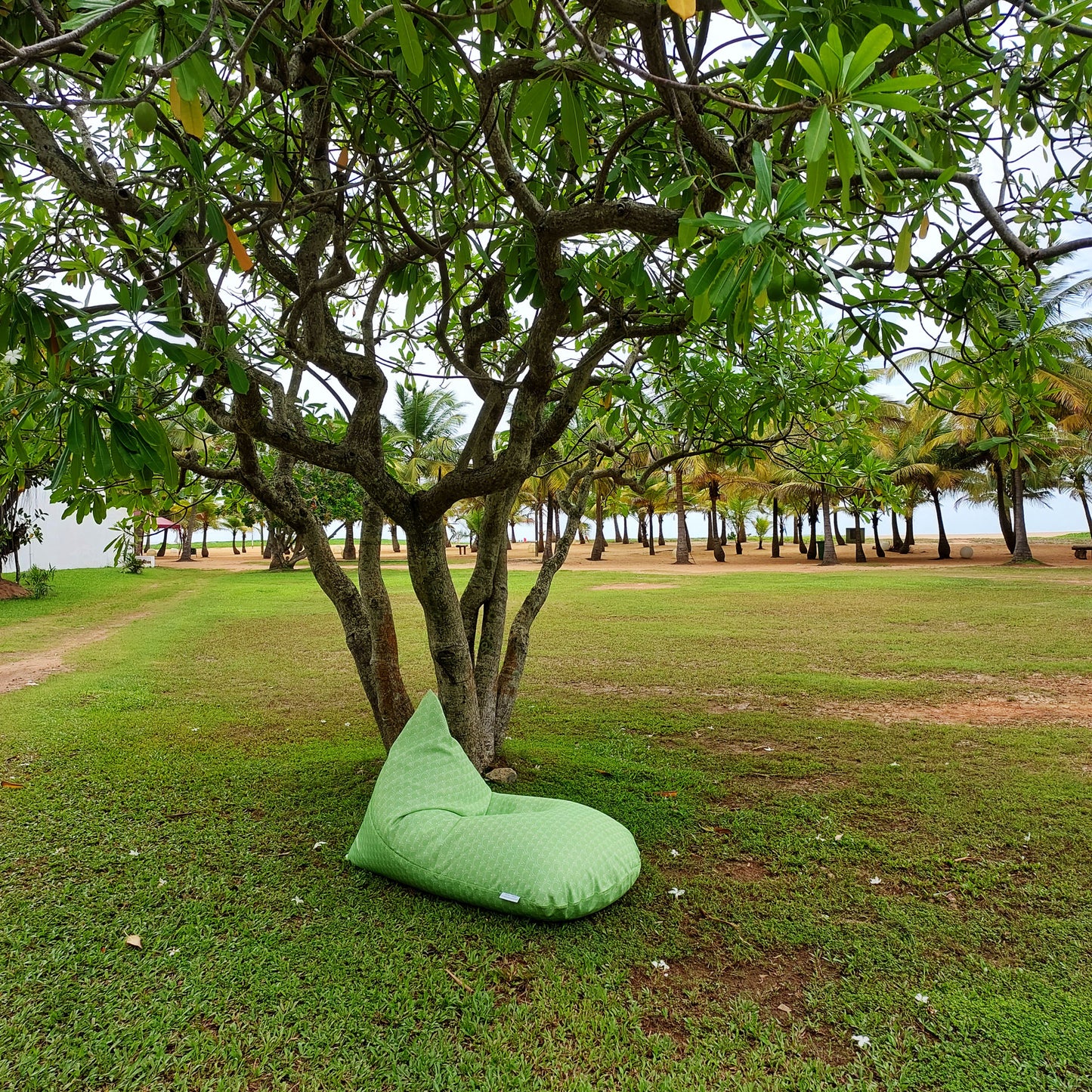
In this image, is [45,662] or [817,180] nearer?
[817,180]

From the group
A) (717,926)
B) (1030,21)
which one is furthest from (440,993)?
(1030,21)

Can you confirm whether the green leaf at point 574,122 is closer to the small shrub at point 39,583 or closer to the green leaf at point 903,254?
the green leaf at point 903,254

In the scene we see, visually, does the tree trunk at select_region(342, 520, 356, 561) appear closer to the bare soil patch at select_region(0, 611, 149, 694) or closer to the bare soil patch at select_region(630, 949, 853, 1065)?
the bare soil patch at select_region(0, 611, 149, 694)

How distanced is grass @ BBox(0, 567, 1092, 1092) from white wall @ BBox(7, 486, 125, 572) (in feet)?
59.7

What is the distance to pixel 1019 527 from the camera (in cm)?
2366

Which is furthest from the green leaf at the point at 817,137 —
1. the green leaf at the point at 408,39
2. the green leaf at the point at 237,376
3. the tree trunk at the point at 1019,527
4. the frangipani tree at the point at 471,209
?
the tree trunk at the point at 1019,527

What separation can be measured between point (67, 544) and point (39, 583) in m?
9.80

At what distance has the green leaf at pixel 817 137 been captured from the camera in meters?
1.30

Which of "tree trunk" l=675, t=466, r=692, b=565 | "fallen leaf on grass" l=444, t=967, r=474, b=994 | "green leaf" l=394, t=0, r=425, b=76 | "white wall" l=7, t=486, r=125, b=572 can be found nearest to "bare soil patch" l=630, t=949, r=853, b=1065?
"fallen leaf on grass" l=444, t=967, r=474, b=994

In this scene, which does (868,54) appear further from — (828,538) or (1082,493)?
(1082,493)

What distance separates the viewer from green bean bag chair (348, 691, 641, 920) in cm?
281

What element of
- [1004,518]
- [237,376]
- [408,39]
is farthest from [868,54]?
[1004,518]

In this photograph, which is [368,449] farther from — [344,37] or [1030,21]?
[1030,21]

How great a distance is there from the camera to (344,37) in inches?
91.5
